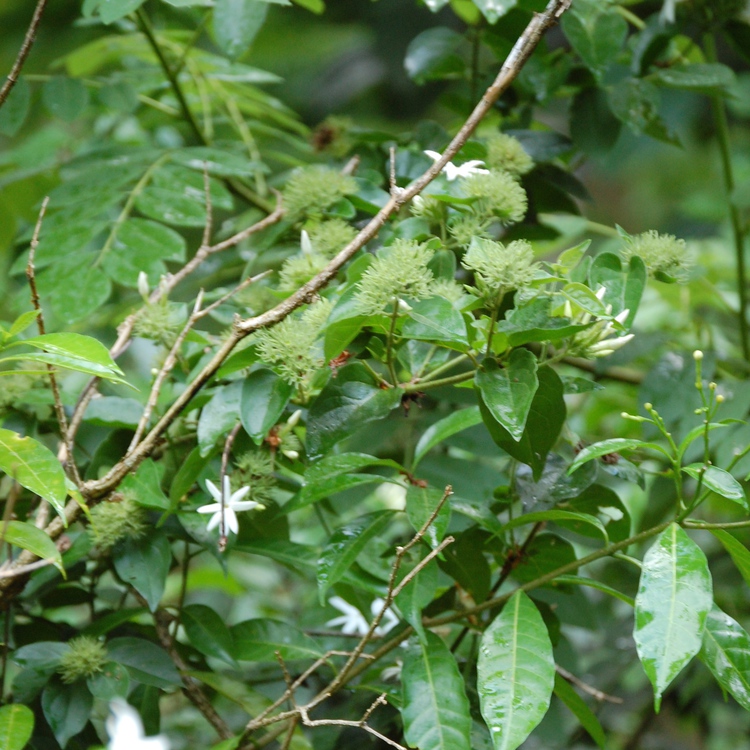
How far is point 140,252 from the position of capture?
36.5 inches

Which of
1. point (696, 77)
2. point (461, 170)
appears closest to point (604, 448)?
point (461, 170)

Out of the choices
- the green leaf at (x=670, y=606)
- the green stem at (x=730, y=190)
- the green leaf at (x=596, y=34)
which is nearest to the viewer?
the green leaf at (x=670, y=606)

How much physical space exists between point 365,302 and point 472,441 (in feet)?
1.39

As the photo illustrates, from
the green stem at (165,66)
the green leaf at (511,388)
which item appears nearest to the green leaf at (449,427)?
the green leaf at (511,388)

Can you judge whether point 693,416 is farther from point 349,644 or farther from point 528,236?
point 349,644

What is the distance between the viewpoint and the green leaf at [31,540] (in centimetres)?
60

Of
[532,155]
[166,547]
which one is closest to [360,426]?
[166,547]

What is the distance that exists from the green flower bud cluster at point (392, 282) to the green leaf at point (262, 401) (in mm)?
117

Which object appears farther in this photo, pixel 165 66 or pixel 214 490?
pixel 165 66

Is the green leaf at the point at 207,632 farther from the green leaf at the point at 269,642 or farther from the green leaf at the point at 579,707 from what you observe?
the green leaf at the point at 579,707

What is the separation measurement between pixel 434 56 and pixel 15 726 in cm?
86

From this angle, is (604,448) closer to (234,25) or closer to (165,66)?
(234,25)

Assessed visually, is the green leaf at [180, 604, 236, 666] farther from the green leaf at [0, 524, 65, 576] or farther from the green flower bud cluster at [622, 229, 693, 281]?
the green flower bud cluster at [622, 229, 693, 281]

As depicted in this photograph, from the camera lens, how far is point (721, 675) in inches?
23.8
